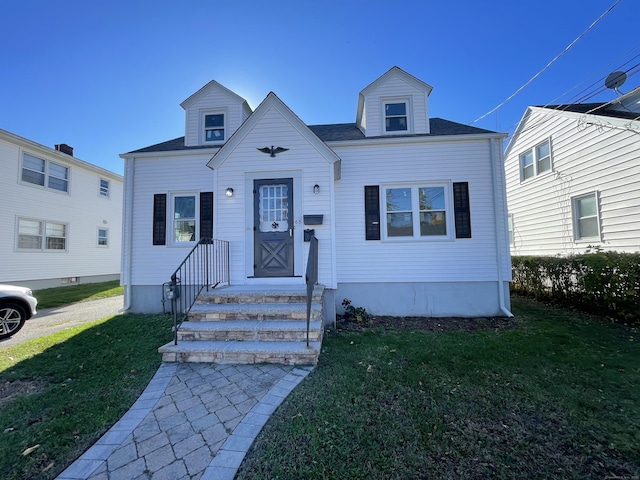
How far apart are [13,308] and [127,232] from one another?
2.64m

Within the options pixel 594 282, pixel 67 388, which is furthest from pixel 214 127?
pixel 594 282

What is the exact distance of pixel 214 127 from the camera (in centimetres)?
805

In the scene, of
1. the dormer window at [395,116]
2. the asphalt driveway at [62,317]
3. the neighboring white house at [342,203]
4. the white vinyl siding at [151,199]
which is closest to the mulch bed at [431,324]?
the neighboring white house at [342,203]

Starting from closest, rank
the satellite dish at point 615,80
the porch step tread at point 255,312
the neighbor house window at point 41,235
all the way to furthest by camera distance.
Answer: the porch step tread at point 255,312 < the satellite dish at point 615,80 < the neighbor house window at point 41,235

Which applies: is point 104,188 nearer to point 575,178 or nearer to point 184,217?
point 184,217

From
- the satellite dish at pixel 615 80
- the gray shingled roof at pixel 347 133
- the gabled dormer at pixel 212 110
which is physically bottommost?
the gray shingled roof at pixel 347 133

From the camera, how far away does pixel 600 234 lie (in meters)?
8.29

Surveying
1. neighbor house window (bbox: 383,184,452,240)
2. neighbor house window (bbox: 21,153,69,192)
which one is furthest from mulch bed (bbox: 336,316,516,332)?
neighbor house window (bbox: 21,153,69,192)

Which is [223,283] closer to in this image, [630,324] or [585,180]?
[630,324]

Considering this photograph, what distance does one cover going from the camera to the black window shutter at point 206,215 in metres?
7.27

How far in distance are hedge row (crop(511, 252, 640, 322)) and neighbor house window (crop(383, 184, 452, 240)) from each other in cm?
343

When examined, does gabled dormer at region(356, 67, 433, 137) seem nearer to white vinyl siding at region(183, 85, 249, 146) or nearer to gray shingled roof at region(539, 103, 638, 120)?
white vinyl siding at region(183, 85, 249, 146)

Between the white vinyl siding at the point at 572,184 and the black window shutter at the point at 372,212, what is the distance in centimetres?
Result: 696

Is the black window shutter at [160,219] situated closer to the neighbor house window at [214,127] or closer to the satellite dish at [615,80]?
the neighbor house window at [214,127]
